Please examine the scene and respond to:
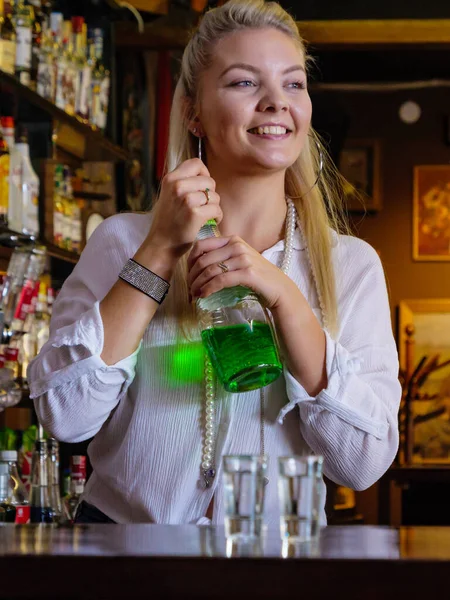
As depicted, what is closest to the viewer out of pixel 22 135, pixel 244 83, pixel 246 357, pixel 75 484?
pixel 246 357

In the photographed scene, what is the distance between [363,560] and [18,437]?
262 cm

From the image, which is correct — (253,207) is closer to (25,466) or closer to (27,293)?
(27,293)

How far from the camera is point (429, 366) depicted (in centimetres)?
667

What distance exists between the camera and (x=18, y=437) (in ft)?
11.2

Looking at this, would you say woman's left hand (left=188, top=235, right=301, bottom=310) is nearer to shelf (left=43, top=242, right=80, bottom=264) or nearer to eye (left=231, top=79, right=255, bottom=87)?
eye (left=231, top=79, right=255, bottom=87)

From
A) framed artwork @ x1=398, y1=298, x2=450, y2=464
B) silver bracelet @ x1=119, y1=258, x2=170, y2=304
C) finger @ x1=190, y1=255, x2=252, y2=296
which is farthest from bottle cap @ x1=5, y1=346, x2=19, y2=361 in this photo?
framed artwork @ x1=398, y1=298, x2=450, y2=464

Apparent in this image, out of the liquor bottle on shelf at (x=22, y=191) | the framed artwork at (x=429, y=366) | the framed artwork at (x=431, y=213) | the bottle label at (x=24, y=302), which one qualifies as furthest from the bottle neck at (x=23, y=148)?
the framed artwork at (x=431, y=213)

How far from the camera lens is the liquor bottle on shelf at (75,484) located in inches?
116

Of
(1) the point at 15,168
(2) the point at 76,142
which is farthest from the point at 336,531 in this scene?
(2) the point at 76,142

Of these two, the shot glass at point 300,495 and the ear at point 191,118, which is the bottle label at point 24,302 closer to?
the ear at point 191,118

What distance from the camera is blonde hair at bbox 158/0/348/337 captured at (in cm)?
169

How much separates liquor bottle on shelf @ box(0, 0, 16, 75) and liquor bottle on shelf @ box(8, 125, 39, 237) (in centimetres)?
24

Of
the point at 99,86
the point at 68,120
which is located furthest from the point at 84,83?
the point at 68,120

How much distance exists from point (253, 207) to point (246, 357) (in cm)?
36
